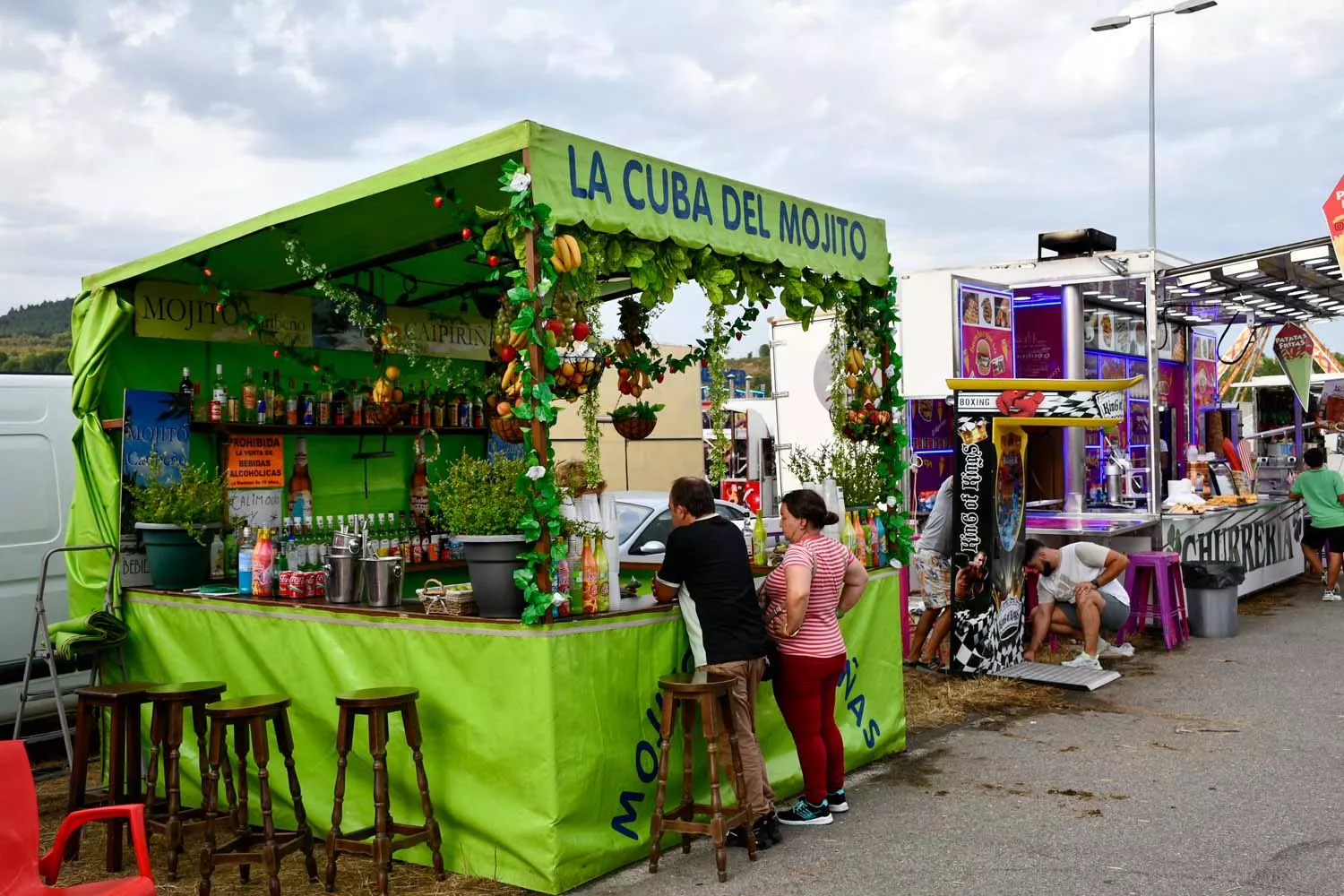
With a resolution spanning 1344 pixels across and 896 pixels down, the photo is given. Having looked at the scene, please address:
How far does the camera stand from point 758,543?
243 inches

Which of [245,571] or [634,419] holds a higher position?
[634,419]

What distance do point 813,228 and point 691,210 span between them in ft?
3.62

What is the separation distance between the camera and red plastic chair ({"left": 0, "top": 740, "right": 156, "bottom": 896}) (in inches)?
128

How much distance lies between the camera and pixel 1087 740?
6.76 m

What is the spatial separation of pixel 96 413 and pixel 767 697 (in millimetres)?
3938

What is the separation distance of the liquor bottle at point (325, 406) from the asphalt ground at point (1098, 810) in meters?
3.65

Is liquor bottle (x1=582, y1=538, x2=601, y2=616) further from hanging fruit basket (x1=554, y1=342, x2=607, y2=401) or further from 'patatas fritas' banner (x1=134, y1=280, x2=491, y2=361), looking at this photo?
'patatas fritas' banner (x1=134, y1=280, x2=491, y2=361)

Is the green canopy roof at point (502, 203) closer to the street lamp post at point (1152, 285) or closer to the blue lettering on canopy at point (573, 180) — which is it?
the blue lettering on canopy at point (573, 180)

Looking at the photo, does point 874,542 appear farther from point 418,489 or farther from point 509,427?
point 418,489

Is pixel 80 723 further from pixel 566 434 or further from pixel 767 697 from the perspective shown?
pixel 566 434

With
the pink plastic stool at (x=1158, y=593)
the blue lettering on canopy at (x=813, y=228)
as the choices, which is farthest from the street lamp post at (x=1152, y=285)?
the blue lettering on canopy at (x=813, y=228)

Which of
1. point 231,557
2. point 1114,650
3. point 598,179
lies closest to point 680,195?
point 598,179

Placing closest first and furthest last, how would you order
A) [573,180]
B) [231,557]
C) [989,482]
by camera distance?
[573,180]
[231,557]
[989,482]

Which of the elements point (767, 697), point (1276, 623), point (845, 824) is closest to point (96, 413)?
point (767, 697)
